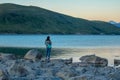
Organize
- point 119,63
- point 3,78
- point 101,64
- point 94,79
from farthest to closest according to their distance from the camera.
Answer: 1. point 119,63
2. point 101,64
3. point 94,79
4. point 3,78

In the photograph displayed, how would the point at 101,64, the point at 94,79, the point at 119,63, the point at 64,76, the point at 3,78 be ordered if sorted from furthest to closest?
1. the point at 119,63
2. the point at 101,64
3. the point at 64,76
4. the point at 94,79
5. the point at 3,78

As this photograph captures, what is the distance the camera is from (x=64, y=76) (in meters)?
22.6

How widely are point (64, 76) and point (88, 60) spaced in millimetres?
21137

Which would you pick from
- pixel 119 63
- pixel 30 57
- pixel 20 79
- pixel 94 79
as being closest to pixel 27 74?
pixel 20 79

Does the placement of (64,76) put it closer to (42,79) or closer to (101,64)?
(42,79)

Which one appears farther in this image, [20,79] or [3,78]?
[20,79]

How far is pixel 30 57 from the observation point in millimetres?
42531

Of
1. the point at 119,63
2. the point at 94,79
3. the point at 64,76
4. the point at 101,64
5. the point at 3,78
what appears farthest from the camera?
the point at 119,63

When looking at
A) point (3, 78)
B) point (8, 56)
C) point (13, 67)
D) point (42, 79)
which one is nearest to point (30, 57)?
point (8, 56)

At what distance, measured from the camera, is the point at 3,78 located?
60.0 ft

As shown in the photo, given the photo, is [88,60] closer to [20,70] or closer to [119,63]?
[119,63]

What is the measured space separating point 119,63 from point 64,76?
25.0m

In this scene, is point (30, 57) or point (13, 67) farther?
point (30, 57)

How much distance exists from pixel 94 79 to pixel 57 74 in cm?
371
